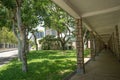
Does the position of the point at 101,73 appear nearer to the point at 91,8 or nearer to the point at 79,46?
the point at 79,46

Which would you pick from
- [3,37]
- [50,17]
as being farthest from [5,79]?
[3,37]

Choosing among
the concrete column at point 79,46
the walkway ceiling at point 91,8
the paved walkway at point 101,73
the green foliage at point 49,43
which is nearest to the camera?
the walkway ceiling at point 91,8

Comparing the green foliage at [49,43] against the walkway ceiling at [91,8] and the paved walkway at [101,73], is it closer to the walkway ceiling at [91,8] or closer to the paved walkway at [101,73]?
the paved walkway at [101,73]

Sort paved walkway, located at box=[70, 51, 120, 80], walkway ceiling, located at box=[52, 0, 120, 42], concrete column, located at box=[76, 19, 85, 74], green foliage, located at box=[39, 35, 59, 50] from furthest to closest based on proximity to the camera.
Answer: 1. green foliage, located at box=[39, 35, 59, 50]
2. concrete column, located at box=[76, 19, 85, 74]
3. paved walkway, located at box=[70, 51, 120, 80]
4. walkway ceiling, located at box=[52, 0, 120, 42]

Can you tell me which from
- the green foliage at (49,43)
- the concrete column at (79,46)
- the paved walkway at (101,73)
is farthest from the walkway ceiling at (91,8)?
the green foliage at (49,43)

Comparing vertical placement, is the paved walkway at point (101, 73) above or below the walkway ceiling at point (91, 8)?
below

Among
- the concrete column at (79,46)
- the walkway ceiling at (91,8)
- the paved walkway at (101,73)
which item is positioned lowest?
the paved walkway at (101,73)

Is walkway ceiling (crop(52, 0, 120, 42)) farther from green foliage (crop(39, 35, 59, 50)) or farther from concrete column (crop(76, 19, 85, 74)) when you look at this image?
green foliage (crop(39, 35, 59, 50))

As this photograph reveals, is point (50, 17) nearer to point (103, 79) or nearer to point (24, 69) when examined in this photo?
point (24, 69)

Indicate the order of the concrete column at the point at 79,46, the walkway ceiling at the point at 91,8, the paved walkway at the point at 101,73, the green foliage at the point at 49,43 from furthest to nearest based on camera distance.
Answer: the green foliage at the point at 49,43 → the concrete column at the point at 79,46 → the paved walkway at the point at 101,73 → the walkway ceiling at the point at 91,8

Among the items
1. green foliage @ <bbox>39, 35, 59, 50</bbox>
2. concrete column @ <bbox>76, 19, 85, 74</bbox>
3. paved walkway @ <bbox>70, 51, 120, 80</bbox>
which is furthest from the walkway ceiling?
green foliage @ <bbox>39, 35, 59, 50</bbox>

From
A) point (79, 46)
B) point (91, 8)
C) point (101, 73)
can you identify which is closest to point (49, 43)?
point (79, 46)

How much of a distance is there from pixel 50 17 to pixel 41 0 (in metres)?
11.4

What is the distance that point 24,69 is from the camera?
12.0 meters
